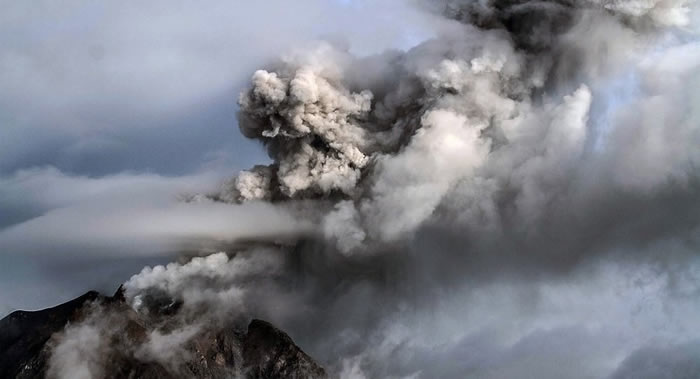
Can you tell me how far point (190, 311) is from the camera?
151500 mm

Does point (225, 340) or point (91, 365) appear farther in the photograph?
point (225, 340)

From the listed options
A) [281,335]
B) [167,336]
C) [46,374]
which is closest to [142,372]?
[167,336]

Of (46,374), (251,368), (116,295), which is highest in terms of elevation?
(116,295)

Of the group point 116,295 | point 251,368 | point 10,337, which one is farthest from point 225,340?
→ point 10,337

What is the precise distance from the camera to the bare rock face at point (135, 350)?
158 m

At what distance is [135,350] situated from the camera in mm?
159750

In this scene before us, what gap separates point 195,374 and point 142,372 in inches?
535

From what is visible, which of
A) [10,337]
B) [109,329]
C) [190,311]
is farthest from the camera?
[10,337]

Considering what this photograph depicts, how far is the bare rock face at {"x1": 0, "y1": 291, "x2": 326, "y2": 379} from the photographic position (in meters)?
158

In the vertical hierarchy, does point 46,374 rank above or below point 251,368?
below

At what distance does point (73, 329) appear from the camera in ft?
549

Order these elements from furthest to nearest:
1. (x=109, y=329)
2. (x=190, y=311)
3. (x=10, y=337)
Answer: (x=10, y=337) → (x=109, y=329) → (x=190, y=311)

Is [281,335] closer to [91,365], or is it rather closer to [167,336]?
[167,336]

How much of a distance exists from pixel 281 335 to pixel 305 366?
9.98 m
